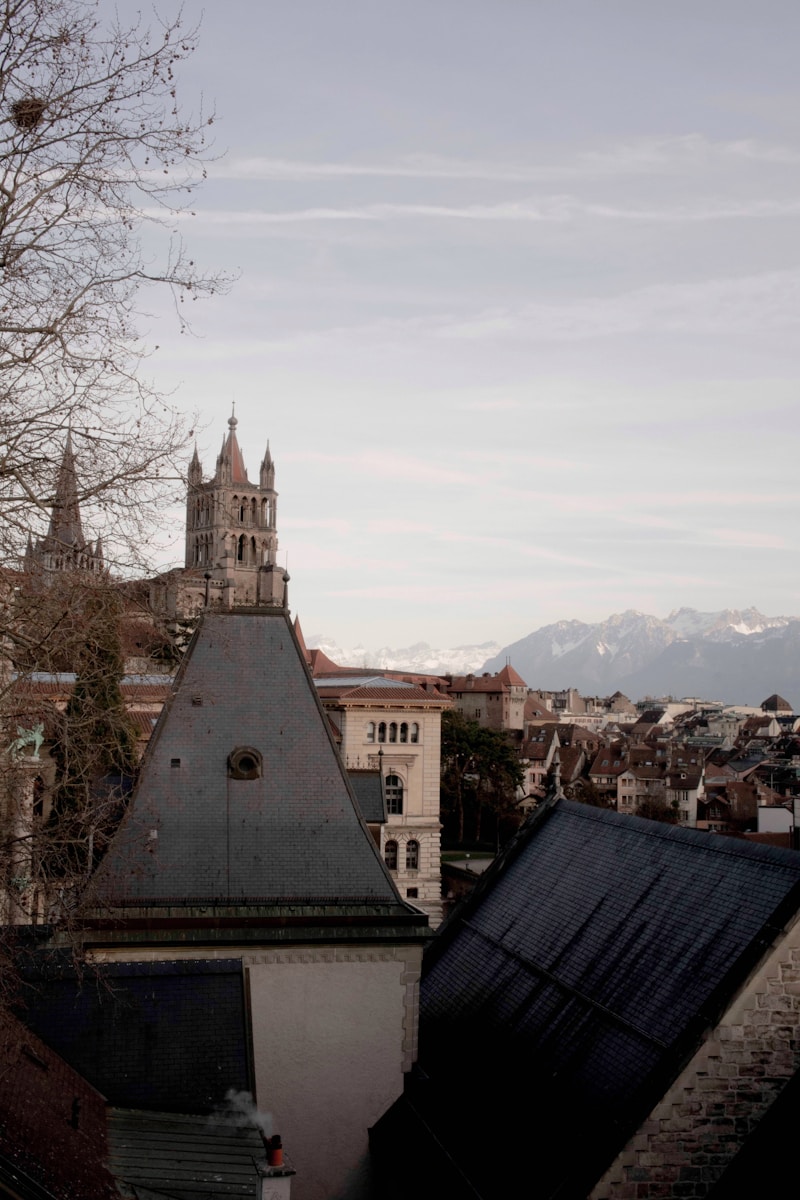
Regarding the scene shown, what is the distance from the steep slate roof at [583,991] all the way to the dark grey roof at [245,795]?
246cm

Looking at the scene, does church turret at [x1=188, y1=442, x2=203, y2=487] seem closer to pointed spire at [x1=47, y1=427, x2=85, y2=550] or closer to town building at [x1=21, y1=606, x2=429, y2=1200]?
pointed spire at [x1=47, y1=427, x2=85, y2=550]

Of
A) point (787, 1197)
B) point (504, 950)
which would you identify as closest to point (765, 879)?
point (787, 1197)

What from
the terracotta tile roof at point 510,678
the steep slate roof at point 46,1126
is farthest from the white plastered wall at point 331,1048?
the terracotta tile roof at point 510,678

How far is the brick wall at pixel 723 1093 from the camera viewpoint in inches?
472

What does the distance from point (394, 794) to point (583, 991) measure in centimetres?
4552

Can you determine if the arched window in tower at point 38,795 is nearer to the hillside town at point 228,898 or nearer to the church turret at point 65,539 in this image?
the hillside town at point 228,898

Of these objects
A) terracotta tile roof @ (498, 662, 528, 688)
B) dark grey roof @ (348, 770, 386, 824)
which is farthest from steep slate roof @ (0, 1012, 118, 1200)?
terracotta tile roof @ (498, 662, 528, 688)

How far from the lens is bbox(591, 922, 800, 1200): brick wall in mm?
12000

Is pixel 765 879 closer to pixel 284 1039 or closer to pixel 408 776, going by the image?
pixel 284 1039

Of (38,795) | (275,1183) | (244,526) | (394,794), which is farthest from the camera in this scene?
(244,526)

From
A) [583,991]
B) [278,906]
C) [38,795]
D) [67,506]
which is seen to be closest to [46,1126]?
[67,506]

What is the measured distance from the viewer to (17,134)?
10195mm

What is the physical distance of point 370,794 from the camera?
21016 mm

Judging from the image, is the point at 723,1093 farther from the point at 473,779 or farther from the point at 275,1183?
the point at 473,779
